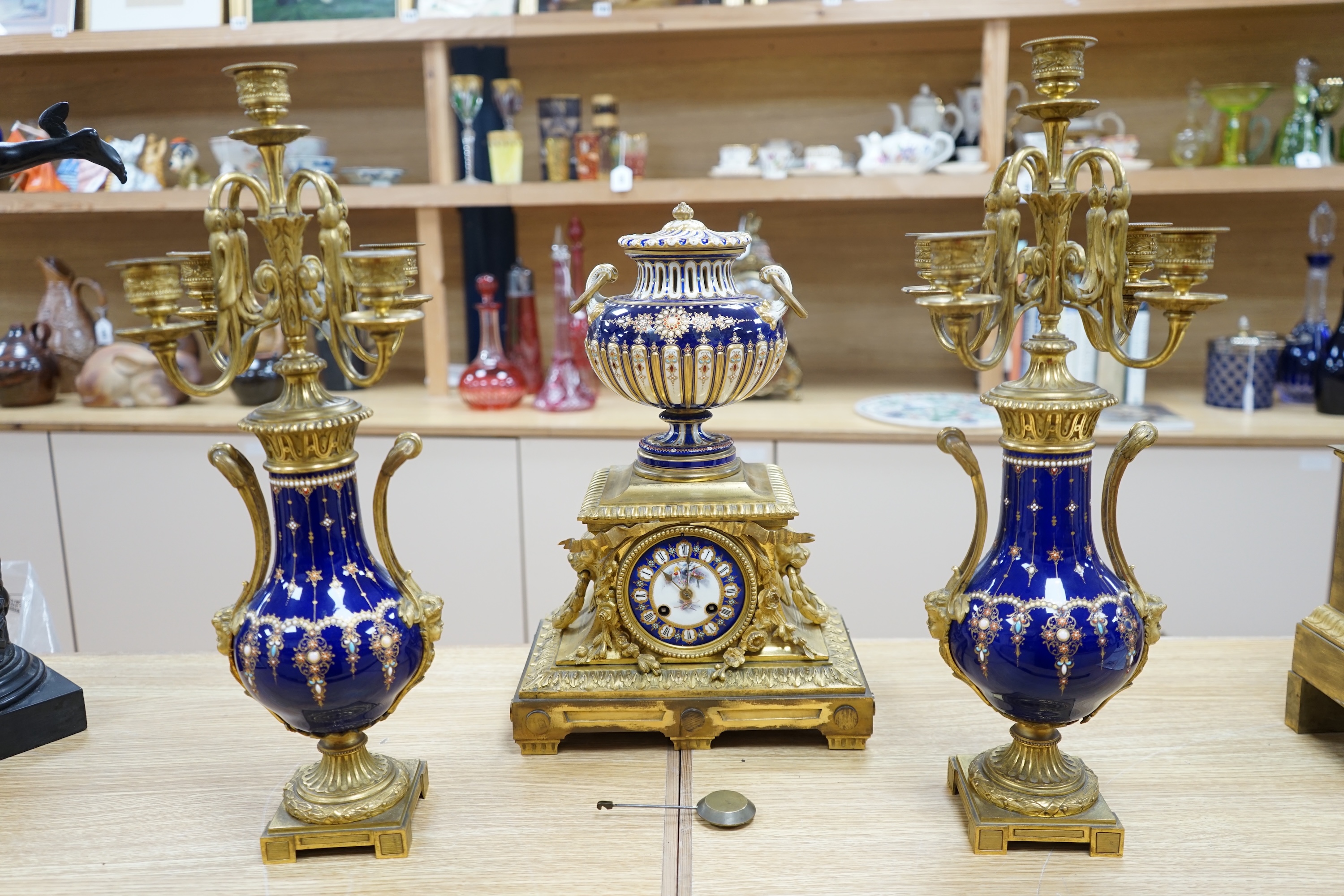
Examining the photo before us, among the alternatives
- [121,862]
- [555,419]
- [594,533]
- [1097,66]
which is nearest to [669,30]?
[555,419]

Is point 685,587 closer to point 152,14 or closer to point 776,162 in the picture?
point 776,162

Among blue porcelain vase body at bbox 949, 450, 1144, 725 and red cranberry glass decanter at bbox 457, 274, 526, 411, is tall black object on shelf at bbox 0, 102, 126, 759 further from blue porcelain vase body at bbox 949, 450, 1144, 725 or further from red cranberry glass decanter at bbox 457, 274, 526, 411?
red cranberry glass decanter at bbox 457, 274, 526, 411

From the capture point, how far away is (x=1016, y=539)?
0.90 m

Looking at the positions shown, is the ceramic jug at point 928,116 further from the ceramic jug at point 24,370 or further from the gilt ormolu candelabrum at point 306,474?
the ceramic jug at point 24,370

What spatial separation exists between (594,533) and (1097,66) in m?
2.21

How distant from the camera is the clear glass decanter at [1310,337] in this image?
241 cm

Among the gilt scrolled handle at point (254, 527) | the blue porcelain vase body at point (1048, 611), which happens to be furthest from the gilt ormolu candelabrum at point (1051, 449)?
the gilt scrolled handle at point (254, 527)

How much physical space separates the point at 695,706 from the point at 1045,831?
35 cm

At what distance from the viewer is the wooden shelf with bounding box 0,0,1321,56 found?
2236mm

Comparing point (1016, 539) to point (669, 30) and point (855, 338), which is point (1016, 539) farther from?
point (855, 338)

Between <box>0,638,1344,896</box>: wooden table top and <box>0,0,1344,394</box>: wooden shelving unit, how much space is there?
4.90ft

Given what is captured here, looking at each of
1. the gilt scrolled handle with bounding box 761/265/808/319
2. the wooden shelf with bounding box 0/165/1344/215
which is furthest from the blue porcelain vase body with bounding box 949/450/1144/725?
the wooden shelf with bounding box 0/165/1344/215

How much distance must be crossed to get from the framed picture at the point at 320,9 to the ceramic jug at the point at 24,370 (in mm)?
977

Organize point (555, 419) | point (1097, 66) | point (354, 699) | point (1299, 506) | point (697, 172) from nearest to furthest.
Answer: point (354, 699)
point (1299, 506)
point (555, 419)
point (1097, 66)
point (697, 172)
